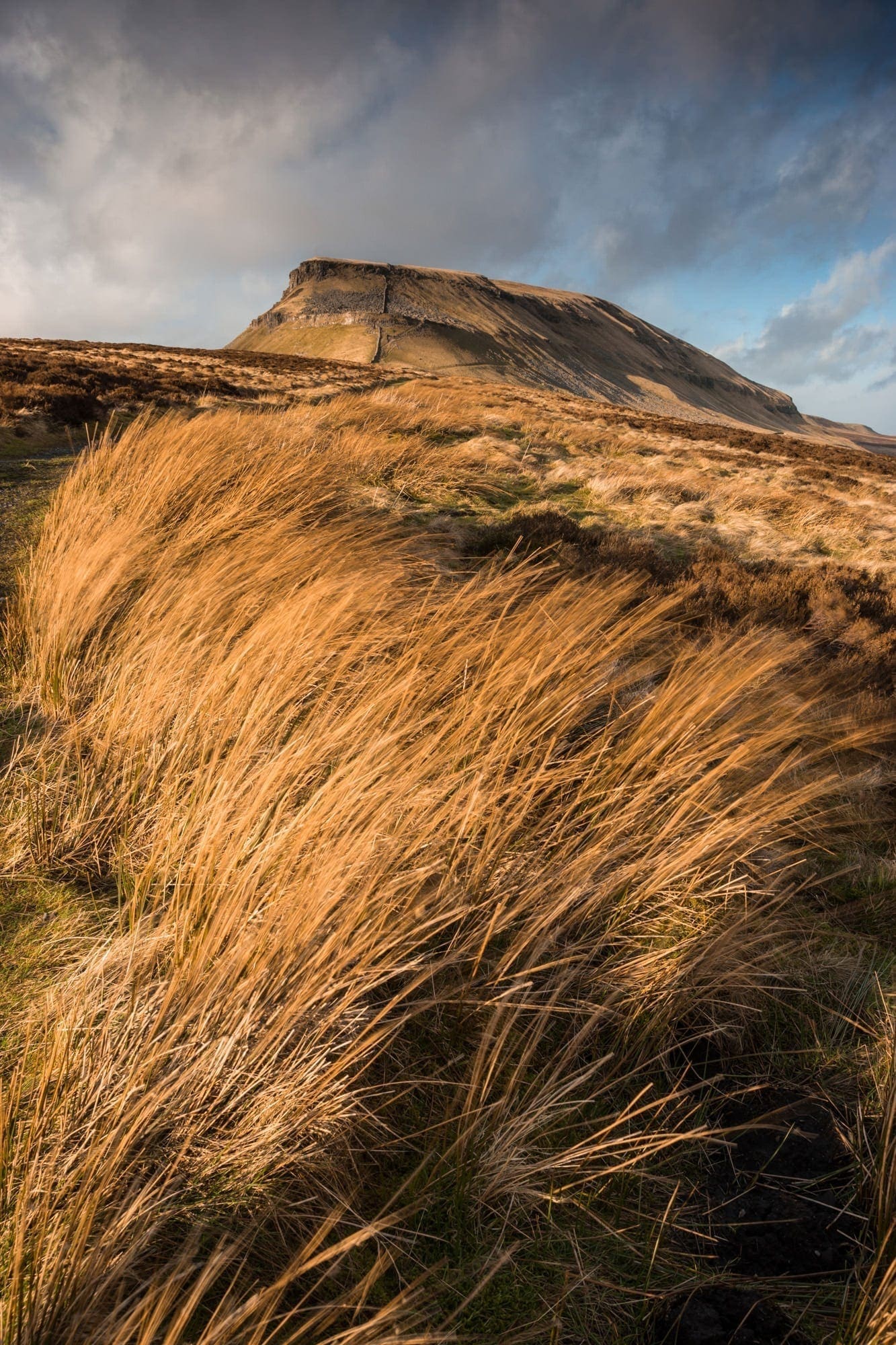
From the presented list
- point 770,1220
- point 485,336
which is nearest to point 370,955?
point 770,1220

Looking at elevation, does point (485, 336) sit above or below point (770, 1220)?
above

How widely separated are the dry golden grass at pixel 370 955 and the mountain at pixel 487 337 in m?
71.8

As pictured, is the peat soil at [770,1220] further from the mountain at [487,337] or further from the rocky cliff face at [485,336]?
the mountain at [487,337]

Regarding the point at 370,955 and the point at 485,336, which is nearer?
the point at 370,955

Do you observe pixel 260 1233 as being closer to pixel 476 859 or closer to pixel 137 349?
pixel 476 859

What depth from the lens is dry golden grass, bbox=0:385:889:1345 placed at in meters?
0.98

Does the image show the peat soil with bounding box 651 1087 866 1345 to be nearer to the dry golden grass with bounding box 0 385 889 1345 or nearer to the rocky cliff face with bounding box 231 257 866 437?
the dry golden grass with bounding box 0 385 889 1345

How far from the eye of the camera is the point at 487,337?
8544 centimetres

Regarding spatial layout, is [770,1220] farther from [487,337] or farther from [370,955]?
[487,337]

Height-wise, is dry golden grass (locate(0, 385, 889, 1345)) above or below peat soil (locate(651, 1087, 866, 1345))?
above

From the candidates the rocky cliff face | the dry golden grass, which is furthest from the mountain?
the dry golden grass

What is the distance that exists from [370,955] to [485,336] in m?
95.8

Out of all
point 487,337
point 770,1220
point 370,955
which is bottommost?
point 770,1220

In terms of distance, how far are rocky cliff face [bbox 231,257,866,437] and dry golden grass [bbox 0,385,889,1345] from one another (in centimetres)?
6971
